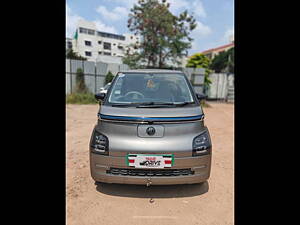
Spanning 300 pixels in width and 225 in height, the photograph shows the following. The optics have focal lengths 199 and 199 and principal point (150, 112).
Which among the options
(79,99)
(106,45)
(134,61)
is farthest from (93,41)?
(79,99)

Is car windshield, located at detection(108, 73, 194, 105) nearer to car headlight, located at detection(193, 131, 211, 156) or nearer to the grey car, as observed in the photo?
the grey car

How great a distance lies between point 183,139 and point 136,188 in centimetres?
99

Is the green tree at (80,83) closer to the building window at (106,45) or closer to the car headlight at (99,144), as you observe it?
the car headlight at (99,144)

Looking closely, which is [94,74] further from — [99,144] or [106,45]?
[106,45]

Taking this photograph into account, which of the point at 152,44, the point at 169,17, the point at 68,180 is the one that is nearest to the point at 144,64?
the point at 152,44

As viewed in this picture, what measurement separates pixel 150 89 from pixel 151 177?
53.8 inches

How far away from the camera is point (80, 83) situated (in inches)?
496

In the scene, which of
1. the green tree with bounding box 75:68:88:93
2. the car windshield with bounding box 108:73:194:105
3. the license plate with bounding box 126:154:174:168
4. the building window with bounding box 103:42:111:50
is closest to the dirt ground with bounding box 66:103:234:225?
the license plate with bounding box 126:154:174:168

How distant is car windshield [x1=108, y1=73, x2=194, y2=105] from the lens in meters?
2.84

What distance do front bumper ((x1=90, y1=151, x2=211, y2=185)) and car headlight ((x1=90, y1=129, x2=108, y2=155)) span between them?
0.05m

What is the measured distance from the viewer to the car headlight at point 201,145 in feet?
7.65

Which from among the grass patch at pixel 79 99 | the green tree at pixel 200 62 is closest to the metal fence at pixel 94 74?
the grass patch at pixel 79 99
